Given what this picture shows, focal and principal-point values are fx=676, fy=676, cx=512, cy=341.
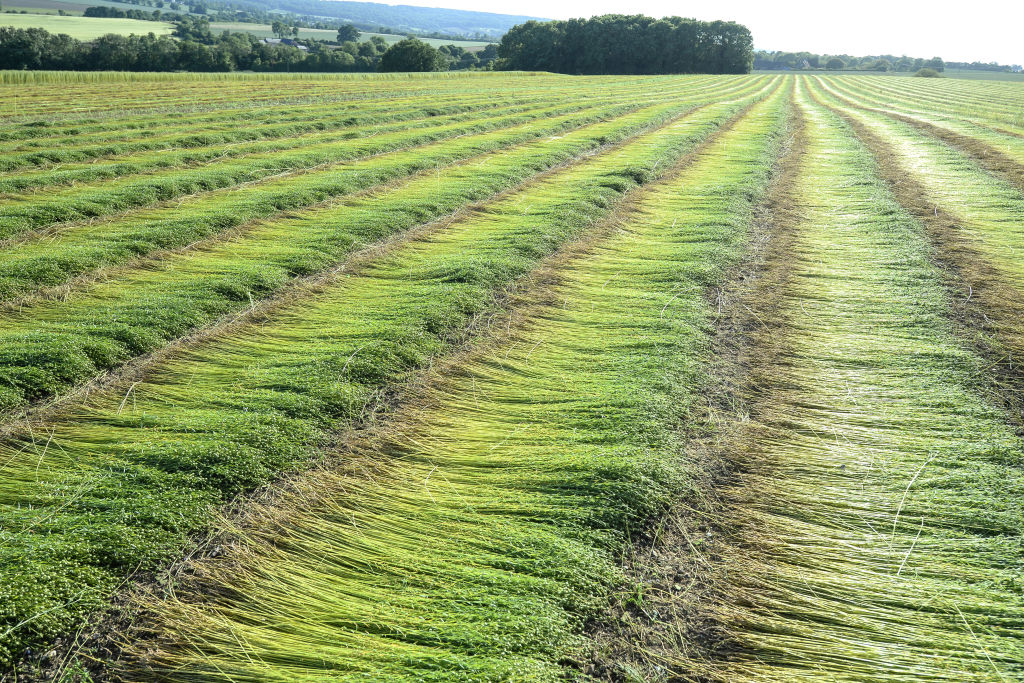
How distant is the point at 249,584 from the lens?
280 cm

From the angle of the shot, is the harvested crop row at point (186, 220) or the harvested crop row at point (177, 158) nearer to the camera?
the harvested crop row at point (186, 220)

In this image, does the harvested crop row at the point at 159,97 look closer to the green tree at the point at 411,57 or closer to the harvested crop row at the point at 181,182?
the harvested crop row at the point at 181,182

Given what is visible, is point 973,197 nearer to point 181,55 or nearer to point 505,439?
point 505,439

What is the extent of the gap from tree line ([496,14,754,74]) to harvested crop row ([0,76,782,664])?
245ft

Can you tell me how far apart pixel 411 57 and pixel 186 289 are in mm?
62860

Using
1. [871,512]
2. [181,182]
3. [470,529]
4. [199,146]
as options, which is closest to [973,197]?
[871,512]

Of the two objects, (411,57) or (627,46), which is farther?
(627,46)

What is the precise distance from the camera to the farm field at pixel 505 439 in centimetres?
258

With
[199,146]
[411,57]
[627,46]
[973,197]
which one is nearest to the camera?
[973,197]

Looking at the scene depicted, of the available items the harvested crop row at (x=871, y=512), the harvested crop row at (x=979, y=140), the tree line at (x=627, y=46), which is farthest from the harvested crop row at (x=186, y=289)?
the tree line at (x=627, y=46)

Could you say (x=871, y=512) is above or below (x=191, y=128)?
below

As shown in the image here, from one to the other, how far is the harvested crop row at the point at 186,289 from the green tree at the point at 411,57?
5739 centimetres

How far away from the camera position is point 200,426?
3.83 meters

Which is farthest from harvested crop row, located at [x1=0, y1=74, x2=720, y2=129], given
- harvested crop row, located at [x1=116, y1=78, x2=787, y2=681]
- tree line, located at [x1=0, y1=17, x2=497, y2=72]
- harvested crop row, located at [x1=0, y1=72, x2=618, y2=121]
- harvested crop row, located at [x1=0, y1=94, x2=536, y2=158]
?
tree line, located at [x1=0, y1=17, x2=497, y2=72]
